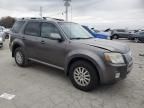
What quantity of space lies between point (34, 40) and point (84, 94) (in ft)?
8.13

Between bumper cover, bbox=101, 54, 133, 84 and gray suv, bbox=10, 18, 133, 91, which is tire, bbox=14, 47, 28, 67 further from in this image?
bumper cover, bbox=101, 54, 133, 84

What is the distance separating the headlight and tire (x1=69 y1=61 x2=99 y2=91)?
450 mm

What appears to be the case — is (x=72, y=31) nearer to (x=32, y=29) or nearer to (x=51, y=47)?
(x=51, y=47)

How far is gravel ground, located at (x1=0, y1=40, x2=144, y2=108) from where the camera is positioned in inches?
144

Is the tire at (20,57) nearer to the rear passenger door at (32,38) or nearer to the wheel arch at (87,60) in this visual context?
the rear passenger door at (32,38)

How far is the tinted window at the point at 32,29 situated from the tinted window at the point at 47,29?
9.1 inches

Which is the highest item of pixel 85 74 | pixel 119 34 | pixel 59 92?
pixel 119 34

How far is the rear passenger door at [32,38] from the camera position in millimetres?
5465

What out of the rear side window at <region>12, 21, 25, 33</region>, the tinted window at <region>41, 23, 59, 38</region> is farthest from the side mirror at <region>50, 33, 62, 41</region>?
the rear side window at <region>12, 21, 25, 33</region>

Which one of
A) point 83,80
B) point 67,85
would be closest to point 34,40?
point 67,85

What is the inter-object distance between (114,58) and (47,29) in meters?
2.35

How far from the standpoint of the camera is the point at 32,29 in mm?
5781

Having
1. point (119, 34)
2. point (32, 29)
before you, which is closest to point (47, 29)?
point (32, 29)

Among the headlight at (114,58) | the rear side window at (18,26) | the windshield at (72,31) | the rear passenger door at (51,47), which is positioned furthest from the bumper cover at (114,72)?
the rear side window at (18,26)
